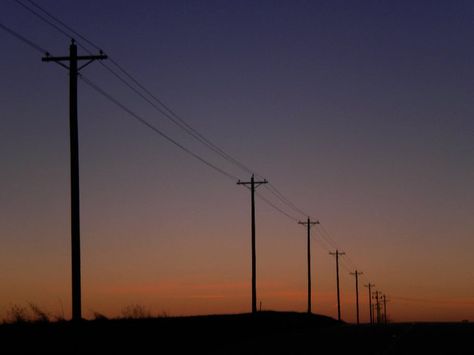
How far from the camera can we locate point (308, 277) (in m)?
84.9

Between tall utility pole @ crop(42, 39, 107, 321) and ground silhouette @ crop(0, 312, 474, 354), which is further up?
tall utility pole @ crop(42, 39, 107, 321)

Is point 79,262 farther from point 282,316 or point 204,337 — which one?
point 282,316

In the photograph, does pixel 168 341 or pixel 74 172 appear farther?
pixel 168 341

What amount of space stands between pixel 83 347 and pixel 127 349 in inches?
81.0

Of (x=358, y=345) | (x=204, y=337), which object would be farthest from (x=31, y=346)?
(x=358, y=345)

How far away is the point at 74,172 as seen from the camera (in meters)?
30.2

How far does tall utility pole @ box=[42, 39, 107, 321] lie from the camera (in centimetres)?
2949

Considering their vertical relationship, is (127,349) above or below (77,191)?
below

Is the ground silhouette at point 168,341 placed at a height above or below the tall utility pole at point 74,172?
below

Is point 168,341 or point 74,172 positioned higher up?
point 74,172

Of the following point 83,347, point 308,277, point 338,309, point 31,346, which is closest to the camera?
point 31,346

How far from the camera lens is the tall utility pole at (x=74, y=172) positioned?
2949 centimetres

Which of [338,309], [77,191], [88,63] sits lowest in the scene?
[338,309]

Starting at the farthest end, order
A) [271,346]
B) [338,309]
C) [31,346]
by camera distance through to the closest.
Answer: [338,309], [271,346], [31,346]
